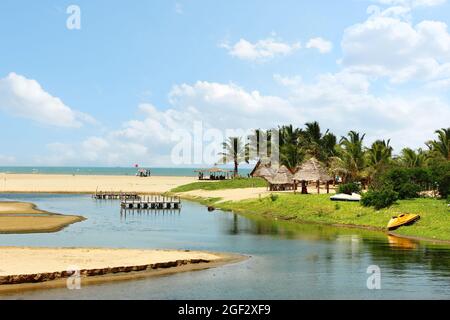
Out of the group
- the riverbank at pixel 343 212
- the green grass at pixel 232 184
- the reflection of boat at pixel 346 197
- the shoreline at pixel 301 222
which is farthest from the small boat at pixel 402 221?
the green grass at pixel 232 184

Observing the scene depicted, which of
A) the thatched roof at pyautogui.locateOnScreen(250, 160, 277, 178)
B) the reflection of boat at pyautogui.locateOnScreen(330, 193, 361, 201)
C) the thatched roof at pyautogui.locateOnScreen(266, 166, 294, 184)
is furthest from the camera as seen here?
the thatched roof at pyautogui.locateOnScreen(250, 160, 277, 178)

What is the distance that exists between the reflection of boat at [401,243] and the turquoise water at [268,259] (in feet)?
0.25

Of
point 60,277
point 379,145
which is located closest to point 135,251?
point 60,277

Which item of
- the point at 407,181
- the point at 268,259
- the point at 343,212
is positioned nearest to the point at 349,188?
the point at 343,212

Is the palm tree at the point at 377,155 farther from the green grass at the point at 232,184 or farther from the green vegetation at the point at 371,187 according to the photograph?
the green grass at the point at 232,184

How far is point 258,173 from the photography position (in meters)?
93.6

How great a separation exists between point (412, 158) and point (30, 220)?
52070mm

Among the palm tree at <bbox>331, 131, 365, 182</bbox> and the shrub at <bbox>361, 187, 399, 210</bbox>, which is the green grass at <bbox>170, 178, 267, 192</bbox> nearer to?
the palm tree at <bbox>331, 131, 365, 182</bbox>

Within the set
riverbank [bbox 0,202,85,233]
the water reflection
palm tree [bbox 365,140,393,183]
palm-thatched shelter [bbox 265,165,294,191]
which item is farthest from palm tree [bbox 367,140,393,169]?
riverbank [bbox 0,202,85,233]

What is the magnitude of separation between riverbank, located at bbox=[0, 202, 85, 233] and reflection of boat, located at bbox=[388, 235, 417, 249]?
3014cm

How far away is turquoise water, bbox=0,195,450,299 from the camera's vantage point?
27.2 meters

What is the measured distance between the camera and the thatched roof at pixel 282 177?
88.4 metres
